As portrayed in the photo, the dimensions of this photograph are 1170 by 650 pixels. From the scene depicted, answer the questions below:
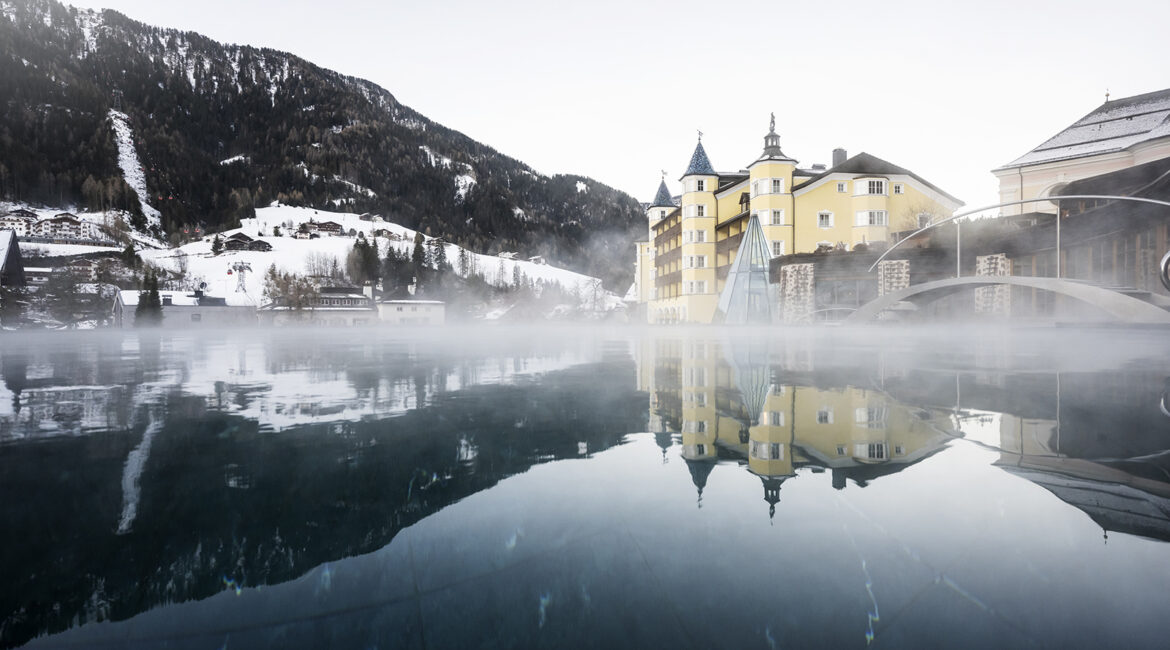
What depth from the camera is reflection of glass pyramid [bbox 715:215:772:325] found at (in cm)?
3666

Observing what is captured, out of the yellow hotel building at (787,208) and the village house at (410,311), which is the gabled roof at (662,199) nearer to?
the yellow hotel building at (787,208)

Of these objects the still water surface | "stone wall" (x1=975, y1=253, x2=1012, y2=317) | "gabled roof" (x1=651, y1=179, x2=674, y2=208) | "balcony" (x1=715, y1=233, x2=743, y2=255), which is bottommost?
the still water surface

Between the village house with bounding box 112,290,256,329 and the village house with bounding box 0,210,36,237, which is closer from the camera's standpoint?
the village house with bounding box 112,290,256,329

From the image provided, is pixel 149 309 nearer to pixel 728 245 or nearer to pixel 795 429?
pixel 728 245

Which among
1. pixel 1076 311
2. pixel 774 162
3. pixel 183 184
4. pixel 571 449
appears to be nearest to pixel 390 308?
pixel 774 162

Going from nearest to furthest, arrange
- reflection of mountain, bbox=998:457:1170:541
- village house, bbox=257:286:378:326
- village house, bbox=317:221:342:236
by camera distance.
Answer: reflection of mountain, bbox=998:457:1170:541, village house, bbox=257:286:378:326, village house, bbox=317:221:342:236

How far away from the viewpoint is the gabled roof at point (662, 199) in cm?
6069

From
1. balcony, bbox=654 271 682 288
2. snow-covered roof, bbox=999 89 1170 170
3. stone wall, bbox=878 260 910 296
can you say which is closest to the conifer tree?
balcony, bbox=654 271 682 288

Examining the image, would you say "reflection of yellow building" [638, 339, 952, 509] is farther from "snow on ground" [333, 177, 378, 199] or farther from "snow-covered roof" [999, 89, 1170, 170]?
"snow on ground" [333, 177, 378, 199]

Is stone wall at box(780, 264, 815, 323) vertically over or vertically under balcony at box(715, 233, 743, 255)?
under

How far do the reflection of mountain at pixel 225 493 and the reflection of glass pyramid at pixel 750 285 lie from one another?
33.7m

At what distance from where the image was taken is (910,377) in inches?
283

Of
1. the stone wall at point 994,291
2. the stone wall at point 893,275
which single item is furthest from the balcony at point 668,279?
the stone wall at point 994,291

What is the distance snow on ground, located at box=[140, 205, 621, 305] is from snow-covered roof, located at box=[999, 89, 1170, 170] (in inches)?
2557
